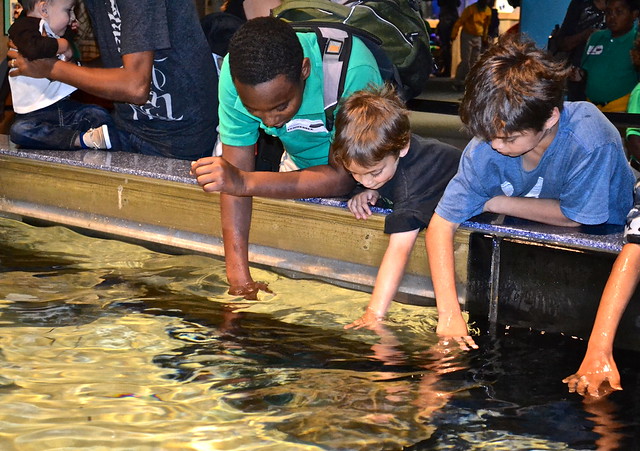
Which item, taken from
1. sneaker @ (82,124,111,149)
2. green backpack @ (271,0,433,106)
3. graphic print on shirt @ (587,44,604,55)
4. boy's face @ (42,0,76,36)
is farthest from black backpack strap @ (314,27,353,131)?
graphic print on shirt @ (587,44,604,55)

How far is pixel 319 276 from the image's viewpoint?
11.3 feet

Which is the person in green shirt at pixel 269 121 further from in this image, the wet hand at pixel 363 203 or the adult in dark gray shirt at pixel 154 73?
the adult in dark gray shirt at pixel 154 73

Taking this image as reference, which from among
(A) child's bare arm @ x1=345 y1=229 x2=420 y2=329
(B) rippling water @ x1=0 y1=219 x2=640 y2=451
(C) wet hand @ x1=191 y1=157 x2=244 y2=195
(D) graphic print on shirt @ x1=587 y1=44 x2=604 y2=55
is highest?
(D) graphic print on shirt @ x1=587 y1=44 x2=604 y2=55

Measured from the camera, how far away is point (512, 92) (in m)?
2.56

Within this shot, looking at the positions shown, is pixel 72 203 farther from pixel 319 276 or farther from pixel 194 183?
pixel 319 276

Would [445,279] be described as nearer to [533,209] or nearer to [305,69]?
[533,209]

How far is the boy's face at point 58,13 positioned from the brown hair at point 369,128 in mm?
2008

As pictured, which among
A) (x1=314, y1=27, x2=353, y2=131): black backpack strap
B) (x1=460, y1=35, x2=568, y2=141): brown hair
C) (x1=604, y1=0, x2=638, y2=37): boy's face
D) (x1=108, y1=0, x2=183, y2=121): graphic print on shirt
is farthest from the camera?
(x1=604, y1=0, x2=638, y2=37): boy's face

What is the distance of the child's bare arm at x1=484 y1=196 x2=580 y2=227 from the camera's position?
112 inches

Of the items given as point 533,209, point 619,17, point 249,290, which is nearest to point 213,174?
point 249,290

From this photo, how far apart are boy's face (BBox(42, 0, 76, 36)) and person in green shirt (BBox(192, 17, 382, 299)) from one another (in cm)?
148

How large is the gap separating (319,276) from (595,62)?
365cm

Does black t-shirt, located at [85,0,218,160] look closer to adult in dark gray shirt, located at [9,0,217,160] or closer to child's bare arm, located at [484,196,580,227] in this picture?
adult in dark gray shirt, located at [9,0,217,160]

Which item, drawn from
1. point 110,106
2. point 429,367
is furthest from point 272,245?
point 110,106
